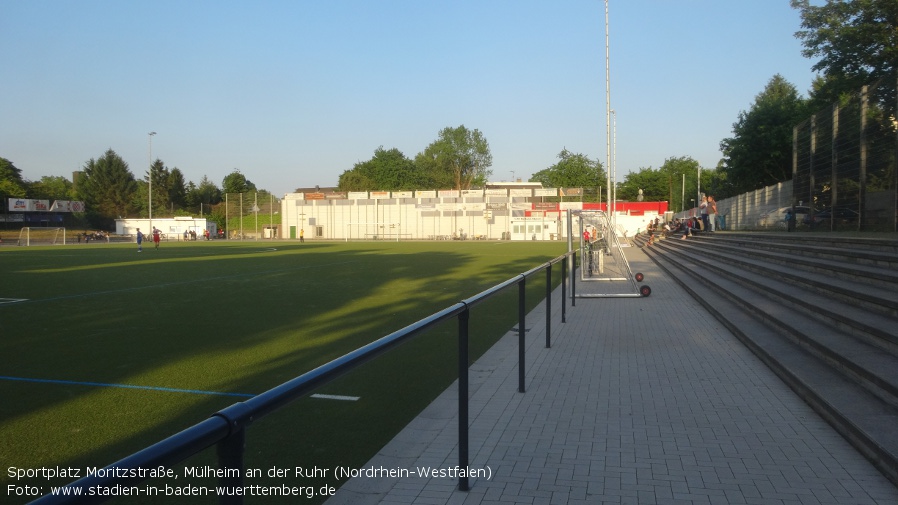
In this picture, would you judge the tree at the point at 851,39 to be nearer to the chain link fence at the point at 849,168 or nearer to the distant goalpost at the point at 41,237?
the chain link fence at the point at 849,168

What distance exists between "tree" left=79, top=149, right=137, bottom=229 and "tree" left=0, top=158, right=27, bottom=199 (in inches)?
429

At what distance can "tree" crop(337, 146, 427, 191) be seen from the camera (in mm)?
112375

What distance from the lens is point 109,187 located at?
96062 mm

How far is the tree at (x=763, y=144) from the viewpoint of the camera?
1693 inches

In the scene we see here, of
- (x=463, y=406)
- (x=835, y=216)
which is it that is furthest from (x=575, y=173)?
(x=463, y=406)

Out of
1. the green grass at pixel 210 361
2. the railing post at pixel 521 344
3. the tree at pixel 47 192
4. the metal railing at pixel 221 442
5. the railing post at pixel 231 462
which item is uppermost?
the tree at pixel 47 192

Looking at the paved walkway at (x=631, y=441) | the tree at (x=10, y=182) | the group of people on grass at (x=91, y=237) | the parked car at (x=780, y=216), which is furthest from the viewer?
the tree at (x=10, y=182)

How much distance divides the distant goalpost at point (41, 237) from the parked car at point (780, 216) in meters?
63.3

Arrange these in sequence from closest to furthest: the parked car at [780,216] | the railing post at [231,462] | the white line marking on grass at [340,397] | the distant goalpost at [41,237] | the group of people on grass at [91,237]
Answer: the railing post at [231,462] → the white line marking on grass at [340,397] → the parked car at [780,216] → the distant goalpost at [41,237] → the group of people on grass at [91,237]

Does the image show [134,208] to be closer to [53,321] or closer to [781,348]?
[53,321]

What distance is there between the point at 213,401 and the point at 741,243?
1619cm

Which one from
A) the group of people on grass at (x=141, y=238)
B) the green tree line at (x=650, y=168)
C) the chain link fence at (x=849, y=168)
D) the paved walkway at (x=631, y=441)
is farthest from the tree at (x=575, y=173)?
the paved walkway at (x=631, y=441)

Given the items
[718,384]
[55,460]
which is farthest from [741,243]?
[55,460]

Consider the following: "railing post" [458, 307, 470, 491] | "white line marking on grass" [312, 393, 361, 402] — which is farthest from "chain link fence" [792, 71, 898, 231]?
"railing post" [458, 307, 470, 491]
